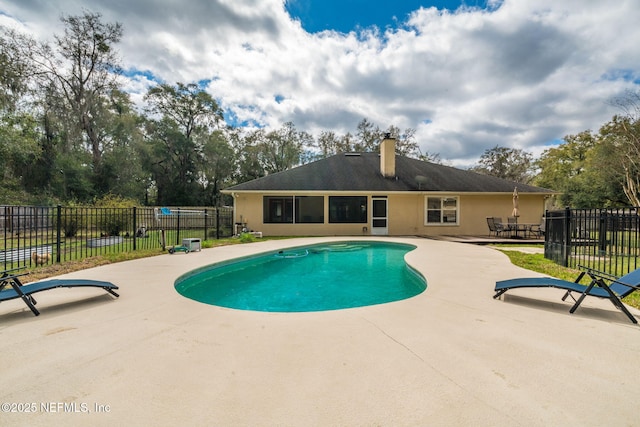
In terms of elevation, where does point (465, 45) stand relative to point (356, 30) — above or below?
below

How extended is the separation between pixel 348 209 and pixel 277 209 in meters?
4.04

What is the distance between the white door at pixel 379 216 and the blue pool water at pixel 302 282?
211 inches

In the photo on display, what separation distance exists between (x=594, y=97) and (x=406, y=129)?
15.7 meters

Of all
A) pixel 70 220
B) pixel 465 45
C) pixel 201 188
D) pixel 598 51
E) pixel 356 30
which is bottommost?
pixel 70 220

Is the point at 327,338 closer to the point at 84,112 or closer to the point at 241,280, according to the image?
the point at 241,280

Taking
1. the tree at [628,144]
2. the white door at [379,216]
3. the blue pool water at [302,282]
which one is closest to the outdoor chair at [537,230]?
the white door at [379,216]

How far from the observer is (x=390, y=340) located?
2.70 m

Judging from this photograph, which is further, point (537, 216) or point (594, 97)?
point (594, 97)

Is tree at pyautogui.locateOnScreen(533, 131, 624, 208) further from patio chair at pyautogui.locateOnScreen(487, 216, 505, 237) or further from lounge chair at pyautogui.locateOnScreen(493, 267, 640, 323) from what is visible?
lounge chair at pyautogui.locateOnScreen(493, 267, 640, 323)

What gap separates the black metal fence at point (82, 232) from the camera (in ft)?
22.1

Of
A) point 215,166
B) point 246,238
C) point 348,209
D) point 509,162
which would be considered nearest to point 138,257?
point 246,238

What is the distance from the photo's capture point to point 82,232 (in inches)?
455

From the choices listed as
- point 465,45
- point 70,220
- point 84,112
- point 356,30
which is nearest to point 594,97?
point 465,45

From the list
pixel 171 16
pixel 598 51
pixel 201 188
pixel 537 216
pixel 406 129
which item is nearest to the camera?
pixel 171 16
